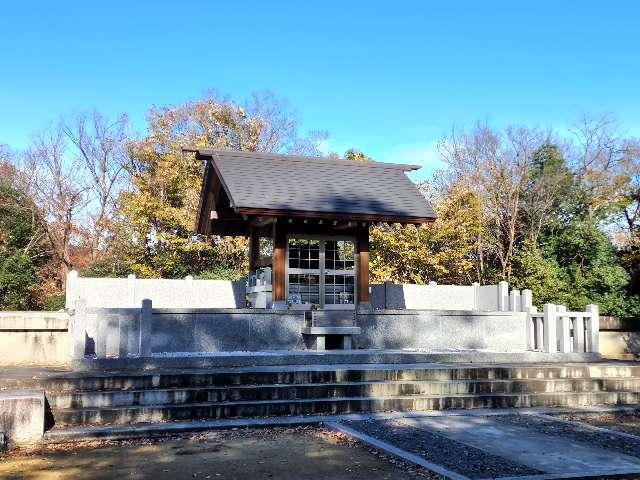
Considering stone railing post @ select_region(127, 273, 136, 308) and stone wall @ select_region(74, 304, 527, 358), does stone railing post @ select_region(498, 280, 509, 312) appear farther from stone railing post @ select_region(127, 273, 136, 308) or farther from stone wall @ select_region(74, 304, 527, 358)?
stone railing post @ select_region(127, 273, 136, 308)

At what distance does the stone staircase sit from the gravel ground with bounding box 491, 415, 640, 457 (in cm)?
100

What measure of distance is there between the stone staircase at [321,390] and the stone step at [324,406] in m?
0.01

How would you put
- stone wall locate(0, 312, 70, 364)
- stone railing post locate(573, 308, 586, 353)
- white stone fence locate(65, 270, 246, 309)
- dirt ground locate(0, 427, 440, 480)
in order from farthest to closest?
white stone fence locate(65, 270, 246, 309), stone wall locate(0, 312, 70, 364), stone railing post locate(573, 308, 586, 353), dirt ground locate(0, 427, 440, 480)

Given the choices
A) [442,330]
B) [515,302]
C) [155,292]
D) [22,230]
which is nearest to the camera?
[442,330]

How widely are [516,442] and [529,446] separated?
0.79ft

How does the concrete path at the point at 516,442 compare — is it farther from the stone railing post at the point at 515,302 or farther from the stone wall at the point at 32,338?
the stone railing post at the point at 515,302

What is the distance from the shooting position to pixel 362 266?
15.6m

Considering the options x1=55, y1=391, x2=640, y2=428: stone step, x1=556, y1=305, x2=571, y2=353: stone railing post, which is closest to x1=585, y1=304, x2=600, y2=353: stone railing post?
x1=556, y1=305, x2=571, y2=353: stone railing post

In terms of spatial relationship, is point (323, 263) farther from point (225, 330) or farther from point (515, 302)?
point (515, 302)

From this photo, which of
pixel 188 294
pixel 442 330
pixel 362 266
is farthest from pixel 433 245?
pixel 442 330

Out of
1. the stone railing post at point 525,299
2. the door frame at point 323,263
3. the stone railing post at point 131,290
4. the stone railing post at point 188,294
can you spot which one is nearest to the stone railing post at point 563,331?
the stone railing post at point 525,299

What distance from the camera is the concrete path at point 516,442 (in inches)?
261

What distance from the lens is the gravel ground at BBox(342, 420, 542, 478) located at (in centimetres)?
650

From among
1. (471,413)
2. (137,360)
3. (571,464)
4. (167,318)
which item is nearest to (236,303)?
(167,318)
